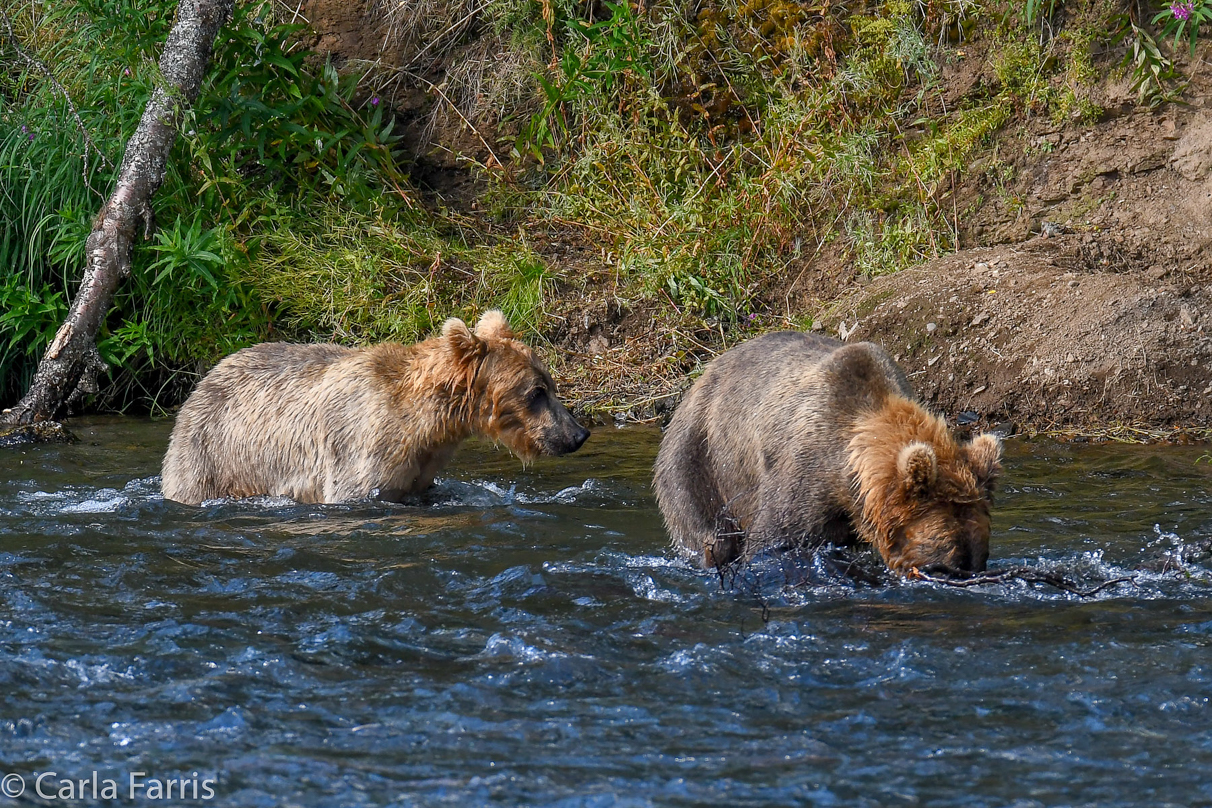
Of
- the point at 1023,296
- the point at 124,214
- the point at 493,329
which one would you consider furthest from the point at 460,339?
the point at 1023,296

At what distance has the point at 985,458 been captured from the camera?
16.2ft

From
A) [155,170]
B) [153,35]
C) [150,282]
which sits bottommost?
[150,282]

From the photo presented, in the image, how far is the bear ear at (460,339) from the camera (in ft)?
23.2

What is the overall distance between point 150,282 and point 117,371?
0.82 metres

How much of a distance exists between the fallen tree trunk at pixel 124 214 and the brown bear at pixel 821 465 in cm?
537

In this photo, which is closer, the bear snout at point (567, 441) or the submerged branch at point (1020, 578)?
the submerged branch at point (1020, 578)

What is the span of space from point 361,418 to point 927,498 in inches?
131

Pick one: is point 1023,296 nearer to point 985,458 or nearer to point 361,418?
point 985,458

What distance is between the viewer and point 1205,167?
9719 mm

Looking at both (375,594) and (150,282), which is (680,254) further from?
(375,594)

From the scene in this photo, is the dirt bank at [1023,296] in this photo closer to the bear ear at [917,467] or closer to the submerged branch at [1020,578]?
the submerged branch at [1020,578]

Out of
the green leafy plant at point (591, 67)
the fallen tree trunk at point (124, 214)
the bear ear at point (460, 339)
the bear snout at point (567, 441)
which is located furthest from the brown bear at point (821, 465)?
the green leafy plant at point (591, 67)

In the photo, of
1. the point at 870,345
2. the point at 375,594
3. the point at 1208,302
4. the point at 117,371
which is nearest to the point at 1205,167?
the point at 1208,302

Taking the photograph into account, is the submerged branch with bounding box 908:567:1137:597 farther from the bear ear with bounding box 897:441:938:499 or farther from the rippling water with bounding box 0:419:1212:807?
the bear ear with bounding box 897:441:938:499
